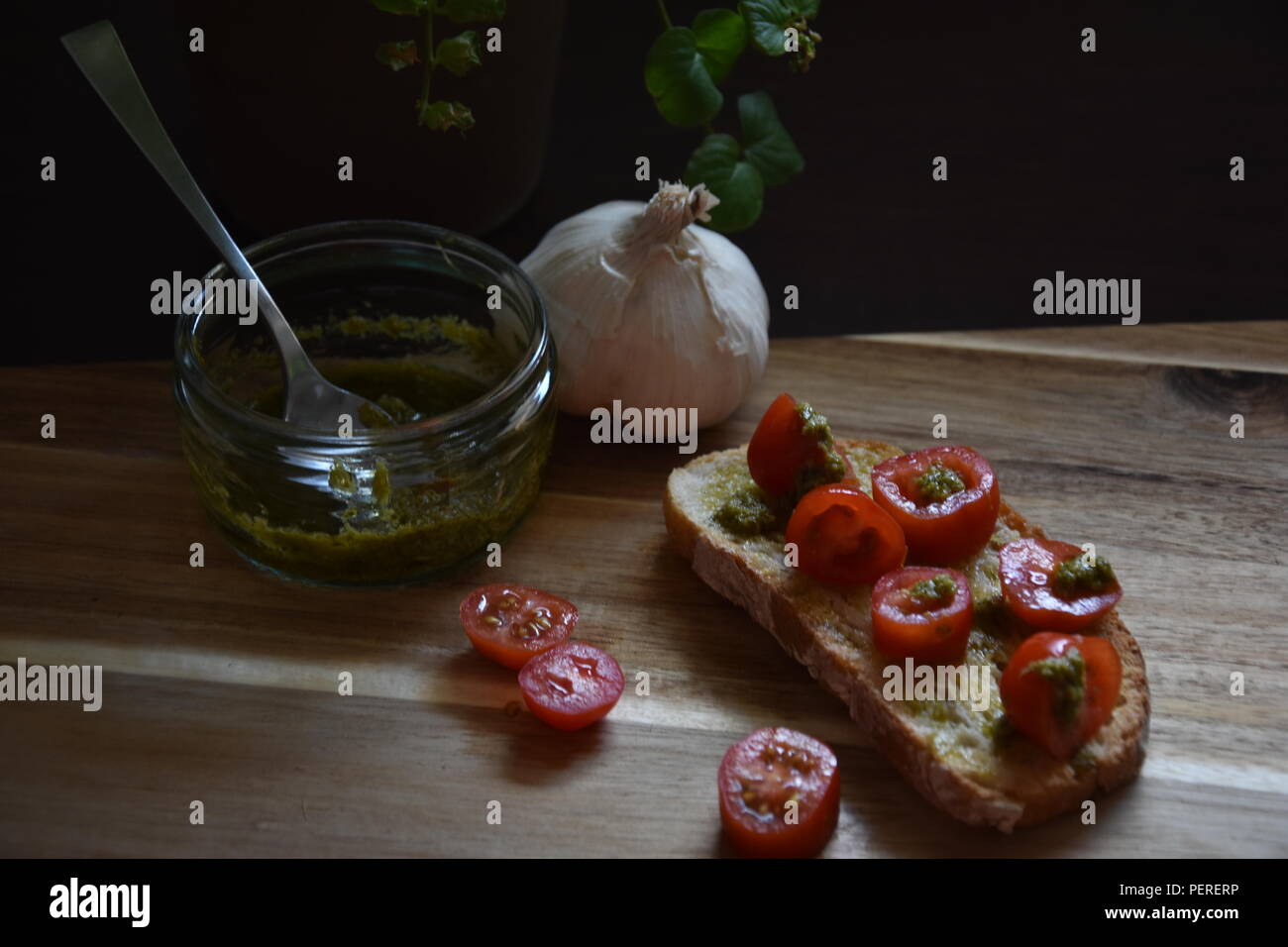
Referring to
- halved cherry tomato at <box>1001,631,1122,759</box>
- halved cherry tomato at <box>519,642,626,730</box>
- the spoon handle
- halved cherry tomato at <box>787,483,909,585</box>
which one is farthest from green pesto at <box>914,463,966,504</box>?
the spoon handle

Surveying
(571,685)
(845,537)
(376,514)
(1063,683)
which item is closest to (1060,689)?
(1063,683)

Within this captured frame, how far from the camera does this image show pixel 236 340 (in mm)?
2789

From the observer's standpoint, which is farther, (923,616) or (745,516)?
(745,516)

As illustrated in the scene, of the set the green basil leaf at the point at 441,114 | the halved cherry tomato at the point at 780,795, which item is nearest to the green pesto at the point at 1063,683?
the halved cherry tomato at the point at 780,795

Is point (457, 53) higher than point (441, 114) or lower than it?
higher

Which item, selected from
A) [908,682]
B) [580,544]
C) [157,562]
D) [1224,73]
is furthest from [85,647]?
[1224,73]

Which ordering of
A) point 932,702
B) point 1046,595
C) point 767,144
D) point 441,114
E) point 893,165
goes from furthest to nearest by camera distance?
1. point 893,165
2. point 767,144
3. point 441,114
4. point 1046,595
5. point 932,702

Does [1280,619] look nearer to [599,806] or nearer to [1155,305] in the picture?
[1155,305]

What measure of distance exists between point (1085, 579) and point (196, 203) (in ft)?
5.71

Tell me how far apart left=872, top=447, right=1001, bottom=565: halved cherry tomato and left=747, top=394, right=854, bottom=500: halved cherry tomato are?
0.40ft

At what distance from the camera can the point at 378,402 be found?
2.77 meters

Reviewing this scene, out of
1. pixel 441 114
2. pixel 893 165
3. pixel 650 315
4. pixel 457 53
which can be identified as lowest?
pixel 650 315

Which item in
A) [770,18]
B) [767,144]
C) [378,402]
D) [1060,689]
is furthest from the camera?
[767,144]

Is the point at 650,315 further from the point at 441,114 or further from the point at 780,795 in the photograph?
the point at 780,795
